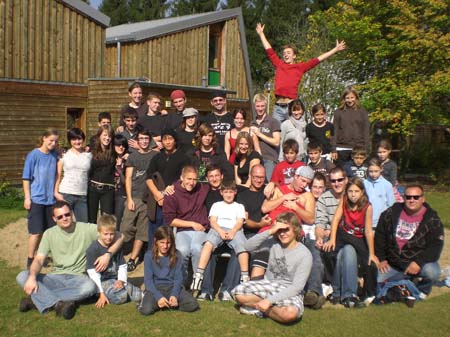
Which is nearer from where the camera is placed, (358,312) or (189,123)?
(358,312)

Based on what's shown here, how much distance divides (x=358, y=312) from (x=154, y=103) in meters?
4.24

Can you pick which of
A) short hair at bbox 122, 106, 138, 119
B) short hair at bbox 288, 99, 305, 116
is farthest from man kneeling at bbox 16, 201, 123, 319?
short hair at bbox 288, 99, 305, 116

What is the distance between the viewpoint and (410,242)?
19.7 ft

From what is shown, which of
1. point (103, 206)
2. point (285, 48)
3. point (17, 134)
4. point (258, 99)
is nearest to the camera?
point (103, 206)

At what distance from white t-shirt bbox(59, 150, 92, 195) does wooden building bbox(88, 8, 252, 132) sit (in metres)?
9.04

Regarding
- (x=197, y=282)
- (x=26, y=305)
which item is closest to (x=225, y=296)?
(x=197, y=282)

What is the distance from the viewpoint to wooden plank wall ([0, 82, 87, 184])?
15.2m

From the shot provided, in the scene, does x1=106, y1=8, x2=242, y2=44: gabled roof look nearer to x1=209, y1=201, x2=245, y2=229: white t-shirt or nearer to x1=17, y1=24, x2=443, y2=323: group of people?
x1=17, y1=24, x2=443, y2=323: group of people

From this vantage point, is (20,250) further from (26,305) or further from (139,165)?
(26,305)

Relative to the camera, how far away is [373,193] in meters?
6.77

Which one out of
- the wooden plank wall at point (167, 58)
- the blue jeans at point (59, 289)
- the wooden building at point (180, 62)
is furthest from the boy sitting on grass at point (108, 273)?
the wooden plank wall at point (167, 58)

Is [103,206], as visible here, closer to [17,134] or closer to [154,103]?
[154,103]

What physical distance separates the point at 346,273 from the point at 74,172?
12.3 ft

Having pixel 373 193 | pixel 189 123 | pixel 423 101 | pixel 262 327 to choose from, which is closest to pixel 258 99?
pixel 189 123
